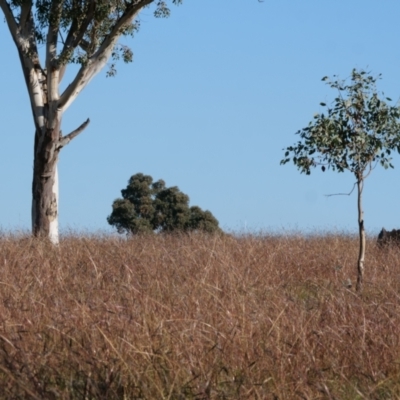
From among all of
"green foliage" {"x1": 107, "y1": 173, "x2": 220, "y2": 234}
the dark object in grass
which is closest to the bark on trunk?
the dark object in grass

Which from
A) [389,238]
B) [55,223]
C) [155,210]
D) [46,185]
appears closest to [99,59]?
[46,185]

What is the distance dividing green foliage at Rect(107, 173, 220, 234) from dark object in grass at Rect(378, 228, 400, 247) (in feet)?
35.2

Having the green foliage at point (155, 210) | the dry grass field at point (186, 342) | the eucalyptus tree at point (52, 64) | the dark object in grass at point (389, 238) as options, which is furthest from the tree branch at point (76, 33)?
the green foliage at point (155, 210)

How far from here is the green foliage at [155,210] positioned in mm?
29453

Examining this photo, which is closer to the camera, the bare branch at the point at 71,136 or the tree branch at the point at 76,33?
the tree branch at the point at 76,33

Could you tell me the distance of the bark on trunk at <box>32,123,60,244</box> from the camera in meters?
17.4

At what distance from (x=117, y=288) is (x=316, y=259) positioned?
631cm

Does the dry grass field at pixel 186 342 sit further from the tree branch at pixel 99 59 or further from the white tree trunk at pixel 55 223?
the tree branch at pixel 99 59

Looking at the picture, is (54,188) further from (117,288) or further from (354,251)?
(117,288)

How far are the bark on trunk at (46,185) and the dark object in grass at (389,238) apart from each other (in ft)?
24.9

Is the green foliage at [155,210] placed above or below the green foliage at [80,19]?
below

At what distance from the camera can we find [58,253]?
1306cm

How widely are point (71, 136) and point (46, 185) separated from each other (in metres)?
1.25

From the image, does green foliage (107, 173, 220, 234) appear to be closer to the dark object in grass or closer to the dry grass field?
the dark object in grass
